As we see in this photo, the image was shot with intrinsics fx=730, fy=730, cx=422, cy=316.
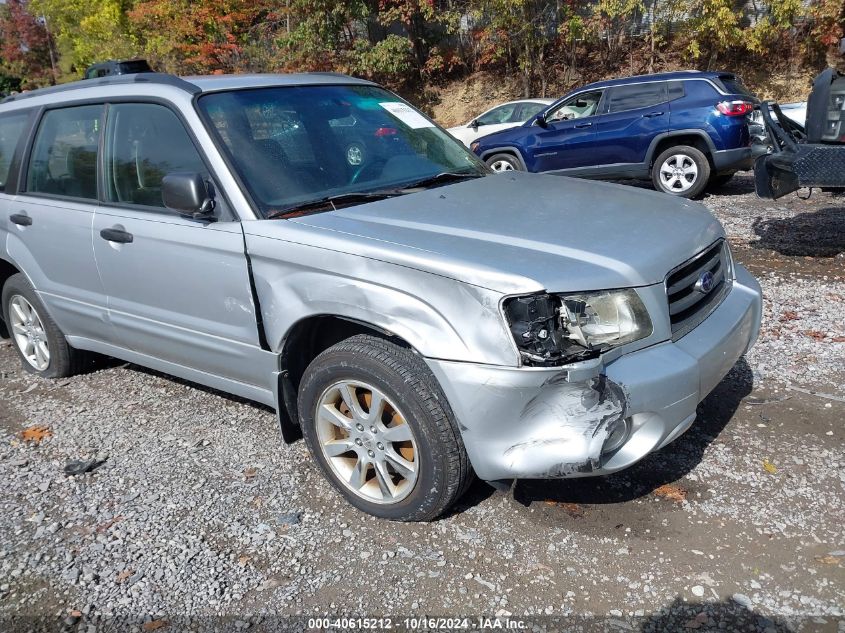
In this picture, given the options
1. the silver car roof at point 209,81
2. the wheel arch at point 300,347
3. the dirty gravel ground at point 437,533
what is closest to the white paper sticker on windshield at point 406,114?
the silver car roof at point 209,81

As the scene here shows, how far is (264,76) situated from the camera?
13.2 feet

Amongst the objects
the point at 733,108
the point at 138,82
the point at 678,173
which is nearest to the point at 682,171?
the point at 678,173

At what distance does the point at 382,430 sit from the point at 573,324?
0.93 metres

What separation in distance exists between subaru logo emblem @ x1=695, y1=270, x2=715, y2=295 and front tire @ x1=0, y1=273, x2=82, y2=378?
3.91m

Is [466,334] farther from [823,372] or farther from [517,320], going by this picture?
[823,372]

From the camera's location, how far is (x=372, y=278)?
2.85 metres

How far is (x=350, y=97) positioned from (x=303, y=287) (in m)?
1.52

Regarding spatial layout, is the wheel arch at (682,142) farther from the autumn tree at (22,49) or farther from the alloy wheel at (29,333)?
the autumn tree at (22,49)

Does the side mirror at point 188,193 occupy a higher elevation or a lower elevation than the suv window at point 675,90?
higher

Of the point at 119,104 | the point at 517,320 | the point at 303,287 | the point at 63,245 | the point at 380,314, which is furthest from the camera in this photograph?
the point at 63,245

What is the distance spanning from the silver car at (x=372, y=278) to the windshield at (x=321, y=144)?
14 millimetres

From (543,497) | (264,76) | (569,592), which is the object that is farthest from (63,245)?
(569,592)

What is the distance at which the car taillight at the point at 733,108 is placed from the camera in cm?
941

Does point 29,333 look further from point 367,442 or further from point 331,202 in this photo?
point 367,442
